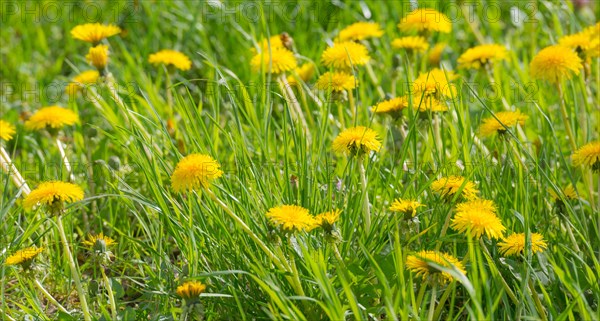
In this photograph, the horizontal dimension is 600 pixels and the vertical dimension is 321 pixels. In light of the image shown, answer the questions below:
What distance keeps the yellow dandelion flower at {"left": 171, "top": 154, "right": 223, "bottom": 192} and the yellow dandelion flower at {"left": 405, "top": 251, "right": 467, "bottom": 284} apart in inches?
17.1

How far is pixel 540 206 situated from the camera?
7.32ft

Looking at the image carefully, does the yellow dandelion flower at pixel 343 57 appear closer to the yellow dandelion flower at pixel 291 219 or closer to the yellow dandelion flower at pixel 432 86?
the yellow dandelion flower at pixel 432 86

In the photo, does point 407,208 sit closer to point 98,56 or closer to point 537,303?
point 537,303

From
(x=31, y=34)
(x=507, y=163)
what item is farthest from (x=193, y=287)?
(x=31, y=34)

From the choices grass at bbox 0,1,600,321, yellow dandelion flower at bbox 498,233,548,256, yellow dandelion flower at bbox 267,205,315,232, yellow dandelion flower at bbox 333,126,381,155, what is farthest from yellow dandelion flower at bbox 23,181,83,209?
yellow dandelion flower at bbox 498,233,548,256

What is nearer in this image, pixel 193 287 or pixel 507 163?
pixel 193 287

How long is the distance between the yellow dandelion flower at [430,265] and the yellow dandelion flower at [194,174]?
44cm

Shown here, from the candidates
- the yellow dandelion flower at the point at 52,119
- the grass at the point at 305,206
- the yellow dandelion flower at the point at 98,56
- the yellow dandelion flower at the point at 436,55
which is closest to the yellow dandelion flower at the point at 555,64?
the grass at the point at 305,206

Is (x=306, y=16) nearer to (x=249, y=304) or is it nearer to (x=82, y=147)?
(x=82, y=147)

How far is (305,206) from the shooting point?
2.08 meters

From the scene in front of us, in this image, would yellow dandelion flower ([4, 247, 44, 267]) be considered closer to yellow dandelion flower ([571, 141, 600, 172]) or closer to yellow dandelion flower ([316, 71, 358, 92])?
yellow dandelion flower ([316, 71, 358, 92])

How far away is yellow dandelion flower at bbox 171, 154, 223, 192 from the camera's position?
1.71 metres

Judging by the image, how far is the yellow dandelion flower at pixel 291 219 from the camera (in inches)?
66.4

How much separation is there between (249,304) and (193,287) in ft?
0.72
